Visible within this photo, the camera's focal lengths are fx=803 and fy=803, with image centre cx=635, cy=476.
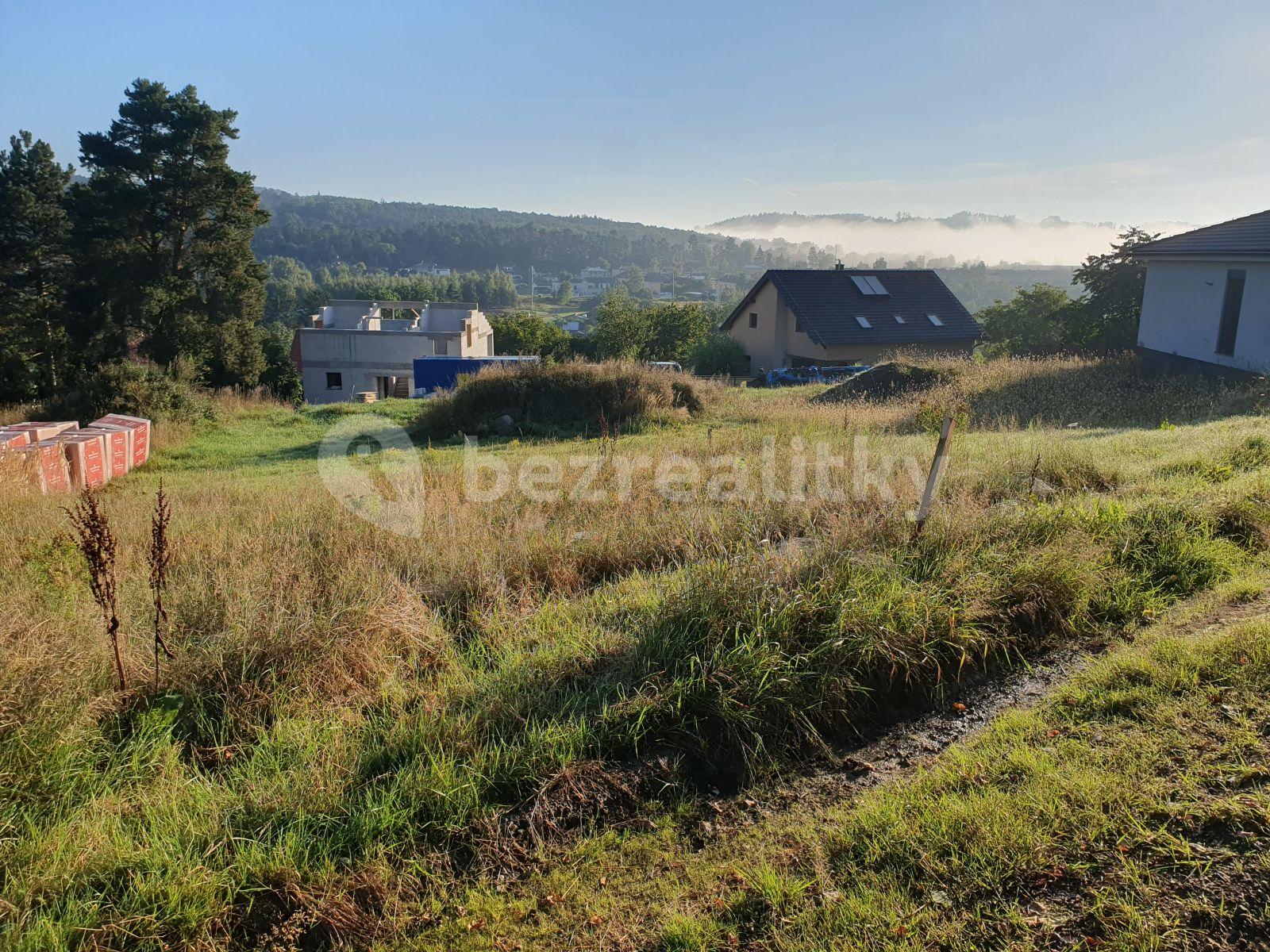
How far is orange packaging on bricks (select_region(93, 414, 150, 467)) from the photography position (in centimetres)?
1467

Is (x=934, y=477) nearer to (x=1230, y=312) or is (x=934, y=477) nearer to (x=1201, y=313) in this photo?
(x=1230, y=312)

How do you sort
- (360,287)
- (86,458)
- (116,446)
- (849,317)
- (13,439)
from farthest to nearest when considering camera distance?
(360,287) < (849,317) < (116,446) < (86,458) < (13,439)

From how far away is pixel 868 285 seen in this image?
131 feet

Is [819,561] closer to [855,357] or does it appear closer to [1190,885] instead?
[1190,885]

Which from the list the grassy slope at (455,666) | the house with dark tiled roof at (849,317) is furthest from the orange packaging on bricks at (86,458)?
the house with dark tiled roof at (849,317)

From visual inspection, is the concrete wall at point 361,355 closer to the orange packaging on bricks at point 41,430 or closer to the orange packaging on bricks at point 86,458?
the orange packaging on bricks at point 41,430

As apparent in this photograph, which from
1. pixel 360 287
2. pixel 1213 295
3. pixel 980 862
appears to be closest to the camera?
pixel 980 862

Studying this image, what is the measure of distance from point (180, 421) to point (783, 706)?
1843cm

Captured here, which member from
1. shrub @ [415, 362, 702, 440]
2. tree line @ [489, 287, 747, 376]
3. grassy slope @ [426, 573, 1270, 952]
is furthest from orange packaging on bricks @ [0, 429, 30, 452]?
tree line @ [489, 287, 747, 376]

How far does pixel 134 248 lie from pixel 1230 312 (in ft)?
114

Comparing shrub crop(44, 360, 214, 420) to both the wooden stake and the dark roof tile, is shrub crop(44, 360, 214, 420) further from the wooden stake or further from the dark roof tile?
the dark roof tile

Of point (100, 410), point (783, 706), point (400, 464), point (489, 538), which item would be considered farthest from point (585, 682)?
point (100, 410)

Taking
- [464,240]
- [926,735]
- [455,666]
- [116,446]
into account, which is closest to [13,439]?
[116,446]

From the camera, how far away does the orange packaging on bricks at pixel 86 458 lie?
12.2m
